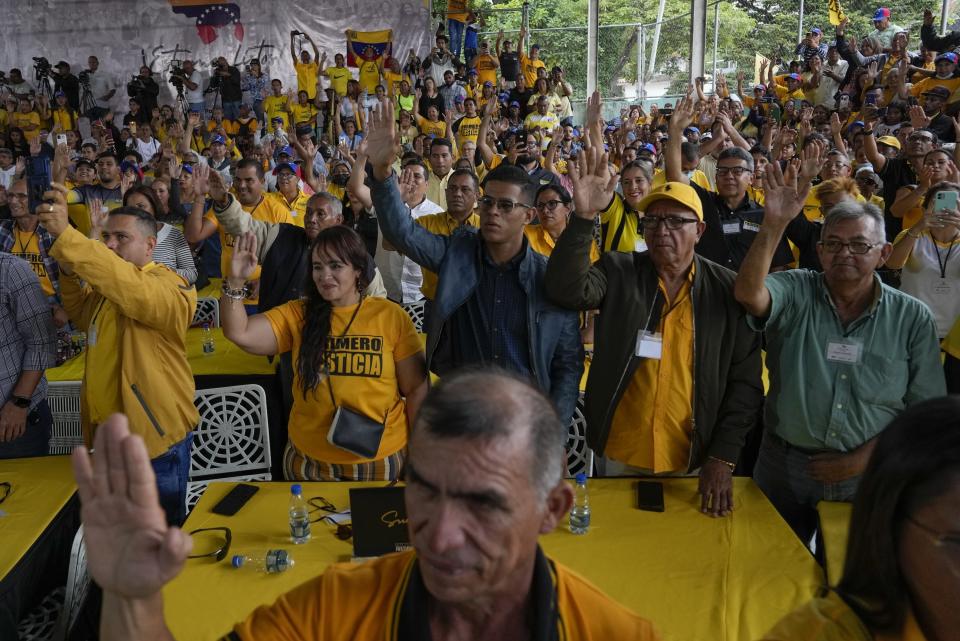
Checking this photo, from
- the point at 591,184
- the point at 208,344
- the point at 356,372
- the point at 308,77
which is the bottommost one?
the point at 208,344

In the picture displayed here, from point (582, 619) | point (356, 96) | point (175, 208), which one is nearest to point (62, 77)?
point (356, 96)

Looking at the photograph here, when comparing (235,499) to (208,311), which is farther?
(208,311)

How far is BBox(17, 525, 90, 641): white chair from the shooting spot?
2.14m

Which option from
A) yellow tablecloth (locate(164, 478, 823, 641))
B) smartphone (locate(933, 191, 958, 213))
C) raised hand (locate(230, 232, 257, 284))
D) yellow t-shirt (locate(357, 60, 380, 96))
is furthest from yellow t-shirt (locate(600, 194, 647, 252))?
yellow t-shirt (locate(357, 60, 380, 96))

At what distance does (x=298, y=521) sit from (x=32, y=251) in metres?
4.51

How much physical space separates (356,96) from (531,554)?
15.3 metres

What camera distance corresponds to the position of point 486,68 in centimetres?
1642

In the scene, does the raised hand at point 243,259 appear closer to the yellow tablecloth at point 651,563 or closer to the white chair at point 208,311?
the yellow tablecloth at point 651,563

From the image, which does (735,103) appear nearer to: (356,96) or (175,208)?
(356,96)

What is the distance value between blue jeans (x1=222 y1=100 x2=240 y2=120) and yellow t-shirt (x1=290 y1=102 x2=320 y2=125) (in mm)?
1443

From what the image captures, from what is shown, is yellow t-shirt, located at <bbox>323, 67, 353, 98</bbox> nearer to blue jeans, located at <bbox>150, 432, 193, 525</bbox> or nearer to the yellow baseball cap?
blue jeans, located at <bbox>150, 432, 193, 525</bbox>

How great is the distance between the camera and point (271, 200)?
5.64 m

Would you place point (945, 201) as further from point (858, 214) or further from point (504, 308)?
point (504, 308)

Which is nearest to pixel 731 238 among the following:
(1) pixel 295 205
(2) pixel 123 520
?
(1) pixel 295 205
